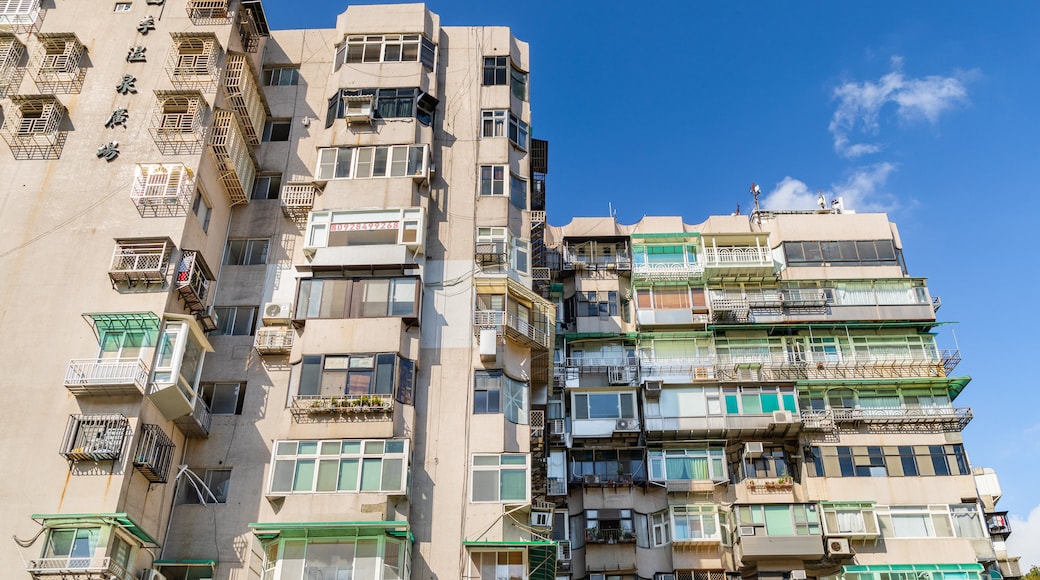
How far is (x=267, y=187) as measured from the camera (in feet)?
128

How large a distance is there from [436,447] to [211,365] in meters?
9.47

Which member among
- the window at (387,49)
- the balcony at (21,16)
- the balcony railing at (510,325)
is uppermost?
the window at (387,49)

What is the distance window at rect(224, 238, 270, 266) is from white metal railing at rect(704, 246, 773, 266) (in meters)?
21.8

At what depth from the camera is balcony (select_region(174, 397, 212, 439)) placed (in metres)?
31.5

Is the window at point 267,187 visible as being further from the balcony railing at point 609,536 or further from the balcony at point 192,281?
the balcony railing at point 609,536

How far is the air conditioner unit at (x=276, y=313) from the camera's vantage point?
113 ft

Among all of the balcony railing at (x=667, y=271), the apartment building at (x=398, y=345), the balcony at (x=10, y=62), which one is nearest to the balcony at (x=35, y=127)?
the apartment building at (x=398, y=345)

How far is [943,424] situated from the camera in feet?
135

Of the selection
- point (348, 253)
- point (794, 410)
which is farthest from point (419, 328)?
point (794, 410)

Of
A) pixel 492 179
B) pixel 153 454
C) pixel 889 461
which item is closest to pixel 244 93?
pixel 492 179

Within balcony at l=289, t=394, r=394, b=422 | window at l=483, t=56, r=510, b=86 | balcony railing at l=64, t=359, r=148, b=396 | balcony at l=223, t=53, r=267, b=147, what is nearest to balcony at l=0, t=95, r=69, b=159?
balcony at l=223, t=53, r=267, b=147

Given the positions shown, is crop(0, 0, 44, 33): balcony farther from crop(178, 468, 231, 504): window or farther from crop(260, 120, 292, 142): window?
crop(178, 468, 231, 504): window

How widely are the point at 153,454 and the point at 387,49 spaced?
2095 centimetres

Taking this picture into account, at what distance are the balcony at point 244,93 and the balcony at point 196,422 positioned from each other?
1217 centimetres
